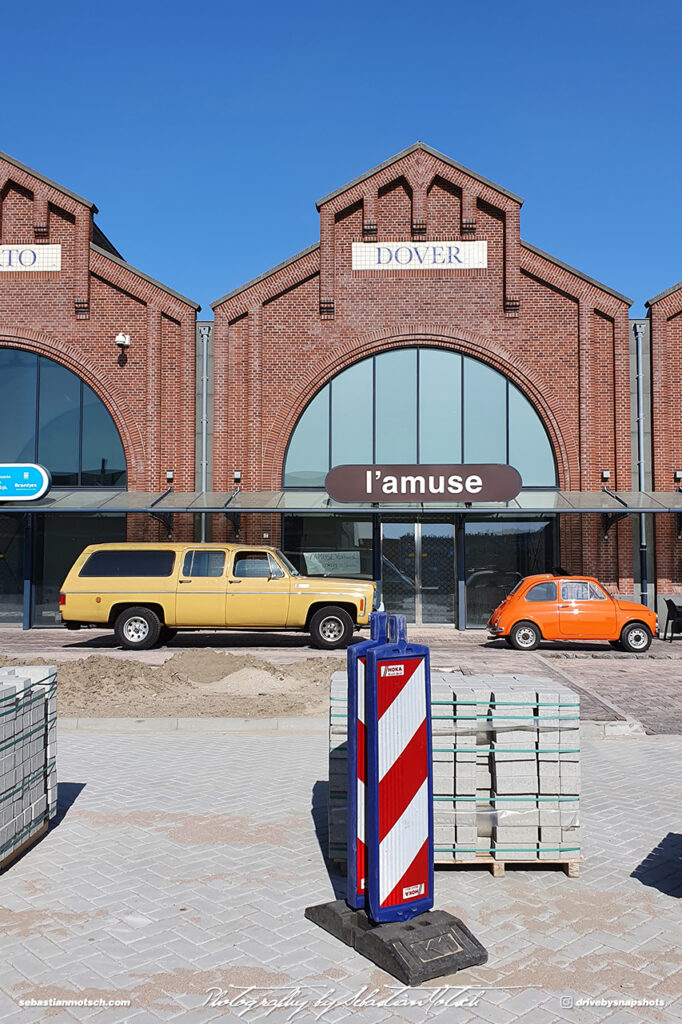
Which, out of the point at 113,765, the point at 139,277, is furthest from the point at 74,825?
the point at 139,277

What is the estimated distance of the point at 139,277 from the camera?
23922 mm

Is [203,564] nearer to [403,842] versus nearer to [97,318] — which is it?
[97,318]

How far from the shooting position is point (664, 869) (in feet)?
18.4

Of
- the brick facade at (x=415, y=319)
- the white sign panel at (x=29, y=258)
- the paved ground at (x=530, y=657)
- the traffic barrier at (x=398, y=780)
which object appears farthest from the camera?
the white sign panel at (x=29, y=258)

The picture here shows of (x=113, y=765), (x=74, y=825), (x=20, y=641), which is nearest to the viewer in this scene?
(x=74, y=825)

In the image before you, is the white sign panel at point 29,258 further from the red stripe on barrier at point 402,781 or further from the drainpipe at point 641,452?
the red stripe on barrier at point 402,781

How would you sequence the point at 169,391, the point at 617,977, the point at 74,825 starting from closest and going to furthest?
1. the point at 617,977
2. the point at 74,825
3. the point at 169,391

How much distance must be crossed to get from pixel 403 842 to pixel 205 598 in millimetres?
13517

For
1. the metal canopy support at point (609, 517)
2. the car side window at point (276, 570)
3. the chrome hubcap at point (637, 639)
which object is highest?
the metal canopy support at point (609, 517)

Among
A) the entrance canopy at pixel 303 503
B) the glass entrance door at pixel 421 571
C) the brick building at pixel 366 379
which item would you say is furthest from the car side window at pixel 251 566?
the glass entrance door at pixel 421 571

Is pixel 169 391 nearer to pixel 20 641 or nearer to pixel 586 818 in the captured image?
pixel 20 641

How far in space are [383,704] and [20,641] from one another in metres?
17.4

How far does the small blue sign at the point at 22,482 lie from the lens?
22047 mm

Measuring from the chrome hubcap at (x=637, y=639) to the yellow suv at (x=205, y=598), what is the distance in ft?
18.3
